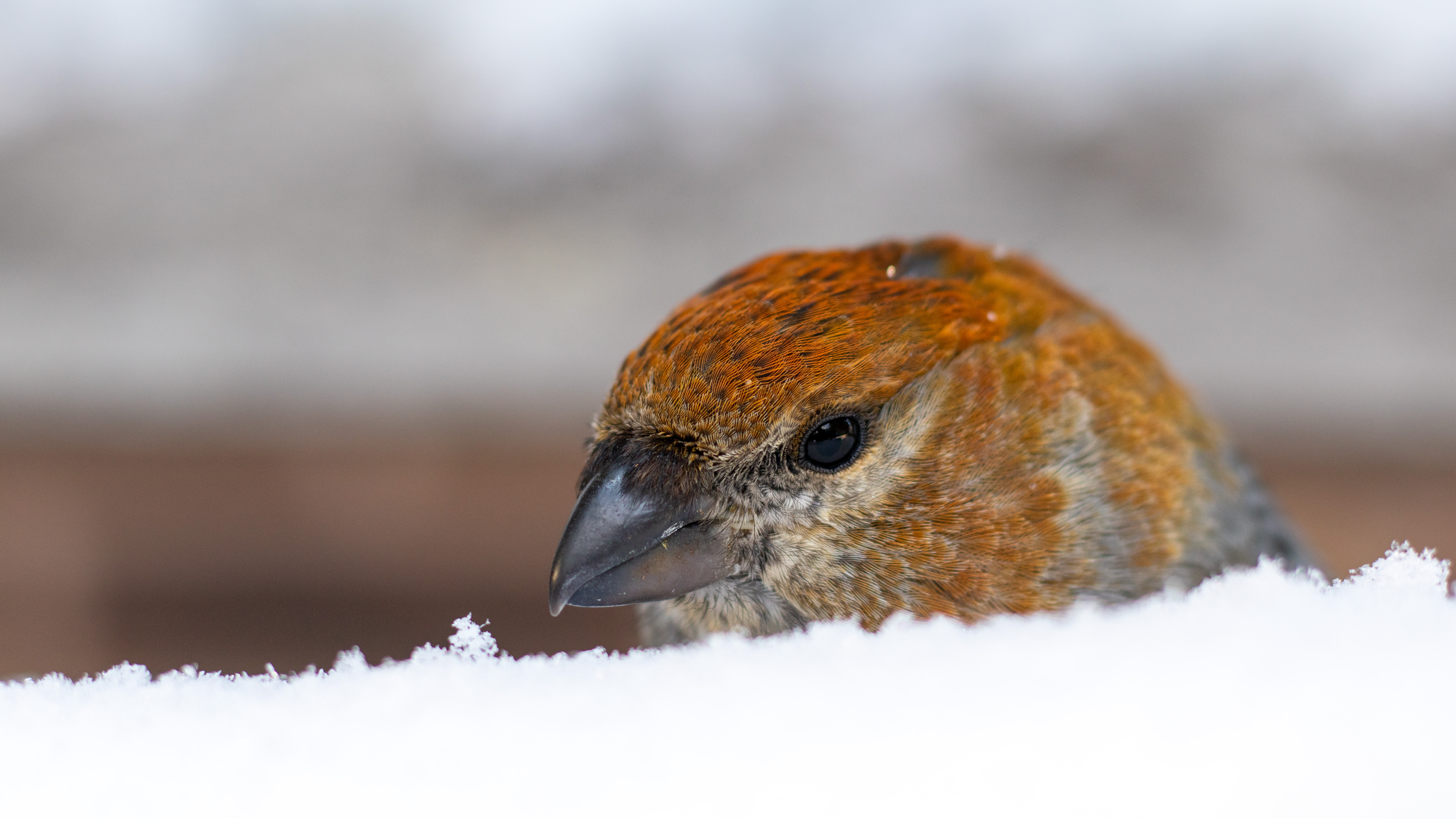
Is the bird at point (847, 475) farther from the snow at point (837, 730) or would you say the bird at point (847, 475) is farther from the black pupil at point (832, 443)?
the snow at point (837, 730)

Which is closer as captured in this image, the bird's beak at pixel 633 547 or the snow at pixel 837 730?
the snow at pixel 837 730

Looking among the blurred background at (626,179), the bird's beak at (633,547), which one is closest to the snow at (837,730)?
the bird's beak at (633,547)

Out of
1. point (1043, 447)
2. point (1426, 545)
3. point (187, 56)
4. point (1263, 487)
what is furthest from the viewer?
point (1426, 545)

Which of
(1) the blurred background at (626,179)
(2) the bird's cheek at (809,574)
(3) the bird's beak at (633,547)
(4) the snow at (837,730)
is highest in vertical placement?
(1) the blurred background at (626,179)

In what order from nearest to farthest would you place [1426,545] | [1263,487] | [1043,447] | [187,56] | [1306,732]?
[1306,732] → [1043,447] → [1263,487] → [187,56] → [1426,545]

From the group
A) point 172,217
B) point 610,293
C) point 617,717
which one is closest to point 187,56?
point 172,217

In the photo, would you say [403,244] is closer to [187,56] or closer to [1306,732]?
[187,56]

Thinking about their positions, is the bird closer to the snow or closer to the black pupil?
the black pupil

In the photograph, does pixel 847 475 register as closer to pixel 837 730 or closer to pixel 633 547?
pixel 633 547
